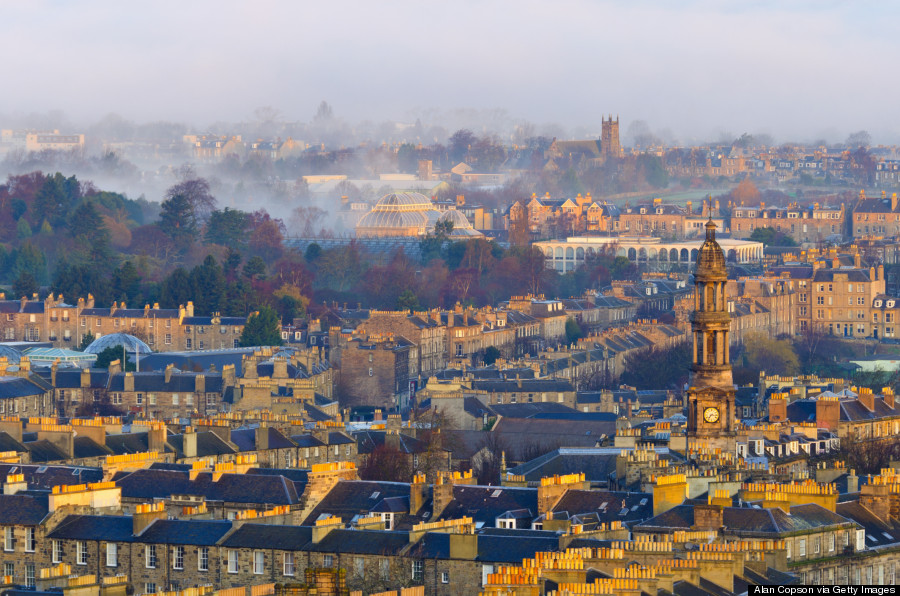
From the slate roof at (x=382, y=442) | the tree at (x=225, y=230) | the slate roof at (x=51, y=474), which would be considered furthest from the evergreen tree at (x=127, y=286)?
the slate roof at (x=51, y=474)

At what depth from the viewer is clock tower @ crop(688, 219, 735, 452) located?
211 feet

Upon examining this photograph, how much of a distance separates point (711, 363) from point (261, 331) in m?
44.4

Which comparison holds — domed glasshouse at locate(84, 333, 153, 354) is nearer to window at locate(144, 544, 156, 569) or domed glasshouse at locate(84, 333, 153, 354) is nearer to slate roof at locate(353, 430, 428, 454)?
slate roof at locate(353, 430, 428, 454)

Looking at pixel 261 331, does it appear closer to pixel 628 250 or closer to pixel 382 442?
pixel 382 442

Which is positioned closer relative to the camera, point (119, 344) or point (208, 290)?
point (119, 344)

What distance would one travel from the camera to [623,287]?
452 feet

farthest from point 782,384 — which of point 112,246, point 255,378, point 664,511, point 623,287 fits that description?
point 112,246

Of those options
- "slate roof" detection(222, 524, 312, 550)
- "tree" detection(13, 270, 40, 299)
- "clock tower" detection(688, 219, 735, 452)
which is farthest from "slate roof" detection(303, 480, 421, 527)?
"tree" detection(13, 270, 40, 299)

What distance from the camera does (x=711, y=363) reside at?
6581cm

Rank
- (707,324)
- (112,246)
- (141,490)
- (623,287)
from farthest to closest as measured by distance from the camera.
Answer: (112,246) < (623,287) < (707,324) < (141,490)

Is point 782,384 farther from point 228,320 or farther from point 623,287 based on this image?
point 623,287

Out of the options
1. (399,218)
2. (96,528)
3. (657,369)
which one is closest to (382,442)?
(96,528)

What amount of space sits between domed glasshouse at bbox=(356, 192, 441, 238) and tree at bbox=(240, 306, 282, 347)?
6416 cm

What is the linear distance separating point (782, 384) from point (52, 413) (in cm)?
2359
